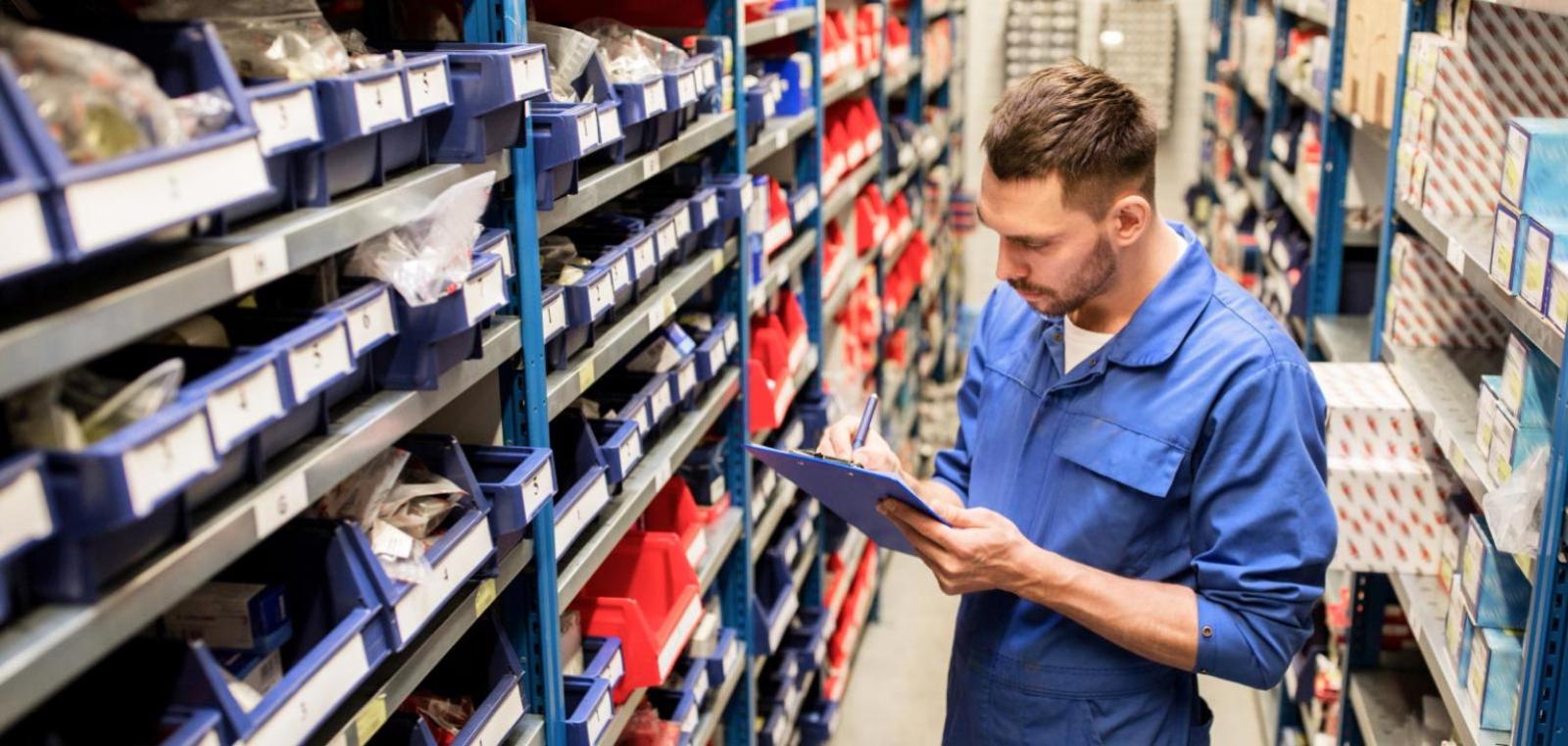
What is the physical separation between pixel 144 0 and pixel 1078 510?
142cm

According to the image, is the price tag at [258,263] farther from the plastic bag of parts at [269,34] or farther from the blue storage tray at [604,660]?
the blue storage tray at [604,660]

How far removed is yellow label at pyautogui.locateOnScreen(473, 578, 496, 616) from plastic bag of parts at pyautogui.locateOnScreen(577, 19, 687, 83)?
967 mm

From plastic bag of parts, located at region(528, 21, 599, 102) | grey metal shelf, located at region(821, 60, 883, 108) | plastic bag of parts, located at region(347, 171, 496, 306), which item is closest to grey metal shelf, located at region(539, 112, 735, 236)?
plastic bag of parts, located at region(528, 21, 599, 102)

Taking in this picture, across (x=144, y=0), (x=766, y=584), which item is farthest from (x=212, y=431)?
(x=766, y=584)

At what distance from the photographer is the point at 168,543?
1246 mm

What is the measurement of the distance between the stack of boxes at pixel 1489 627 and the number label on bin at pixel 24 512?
2.03 metres

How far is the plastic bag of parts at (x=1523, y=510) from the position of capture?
2.15 m

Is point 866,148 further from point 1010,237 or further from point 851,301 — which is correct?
point 1010,237

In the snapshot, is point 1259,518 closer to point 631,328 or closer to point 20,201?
point 631,328

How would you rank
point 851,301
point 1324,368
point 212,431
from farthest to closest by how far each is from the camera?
point 851,301, point 1324,368, point 212,431

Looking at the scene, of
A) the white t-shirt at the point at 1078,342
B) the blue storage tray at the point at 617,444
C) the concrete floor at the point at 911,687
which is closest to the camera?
the white t-shirt at the point at 1078,342

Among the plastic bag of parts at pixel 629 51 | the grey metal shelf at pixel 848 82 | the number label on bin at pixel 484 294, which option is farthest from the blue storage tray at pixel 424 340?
the grey metal shelf at pixel 848 82

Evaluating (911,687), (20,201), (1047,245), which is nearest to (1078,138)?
(1047,245)

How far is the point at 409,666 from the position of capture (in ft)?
5.66
